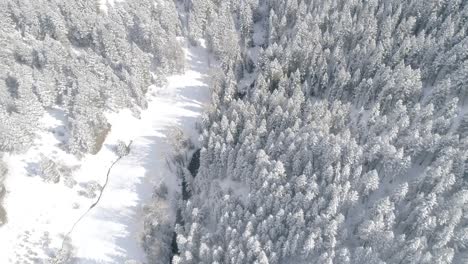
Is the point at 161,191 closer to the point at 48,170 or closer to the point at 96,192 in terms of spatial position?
the point at 96,192

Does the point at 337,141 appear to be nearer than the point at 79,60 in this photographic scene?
Yes

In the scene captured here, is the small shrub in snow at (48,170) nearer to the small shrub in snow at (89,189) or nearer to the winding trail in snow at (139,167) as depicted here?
the small shrub in snow at (89,189)

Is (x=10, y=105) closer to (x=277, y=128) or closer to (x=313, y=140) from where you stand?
(x=277, y=128)

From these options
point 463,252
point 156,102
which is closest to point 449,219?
point 463,252

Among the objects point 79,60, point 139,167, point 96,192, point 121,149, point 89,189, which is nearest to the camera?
point 89,189

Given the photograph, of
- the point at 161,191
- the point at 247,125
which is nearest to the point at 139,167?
the point at 161,191

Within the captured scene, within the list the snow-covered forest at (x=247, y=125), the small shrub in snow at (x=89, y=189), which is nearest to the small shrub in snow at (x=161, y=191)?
the snow-covered forest at (x=247, y=125)
